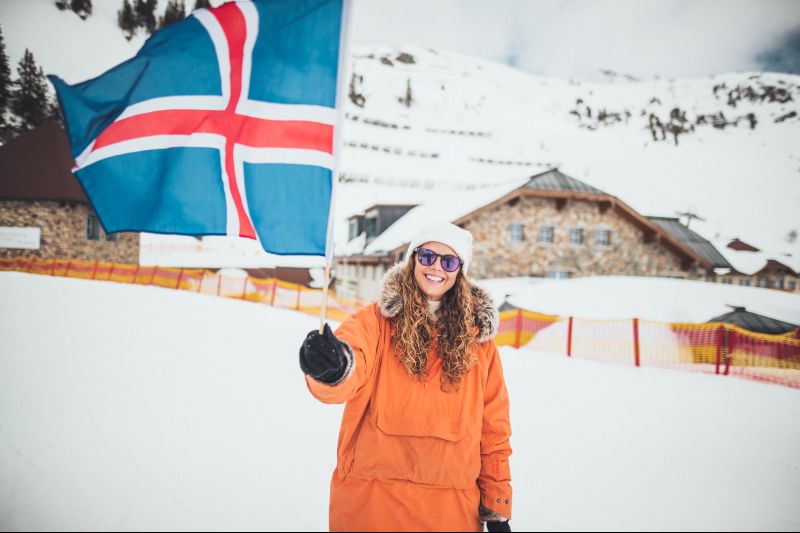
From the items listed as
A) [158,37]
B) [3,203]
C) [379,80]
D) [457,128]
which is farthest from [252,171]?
[379,80]

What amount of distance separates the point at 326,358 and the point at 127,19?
369 ft

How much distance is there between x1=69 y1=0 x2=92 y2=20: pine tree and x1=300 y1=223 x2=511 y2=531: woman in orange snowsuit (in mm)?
113849

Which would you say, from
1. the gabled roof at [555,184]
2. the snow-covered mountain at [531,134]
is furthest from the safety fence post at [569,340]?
the gabled roof at [555,184]

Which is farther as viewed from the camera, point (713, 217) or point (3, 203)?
point (713, 217)

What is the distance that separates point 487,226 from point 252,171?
55.5 feet

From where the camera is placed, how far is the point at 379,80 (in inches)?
4252

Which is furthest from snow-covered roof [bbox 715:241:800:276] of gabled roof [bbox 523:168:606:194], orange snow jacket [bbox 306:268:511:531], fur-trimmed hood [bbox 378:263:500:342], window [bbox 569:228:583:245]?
orange snow jacket [bbox 306:268:511:531]

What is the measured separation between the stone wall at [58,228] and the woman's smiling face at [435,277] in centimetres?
2165

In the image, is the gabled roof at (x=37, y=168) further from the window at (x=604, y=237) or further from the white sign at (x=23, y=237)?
the window at (x=604, y=237)

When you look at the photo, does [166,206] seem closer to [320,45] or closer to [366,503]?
[320,45]

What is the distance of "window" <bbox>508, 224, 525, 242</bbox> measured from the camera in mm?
18703

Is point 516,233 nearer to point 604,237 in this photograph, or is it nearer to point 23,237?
point 604,237

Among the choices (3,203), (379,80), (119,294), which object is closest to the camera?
(119,294)

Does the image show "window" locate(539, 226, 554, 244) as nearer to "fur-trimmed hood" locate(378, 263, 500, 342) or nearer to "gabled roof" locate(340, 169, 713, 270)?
"gabled roof" locate(340, 169, 713, 270)
